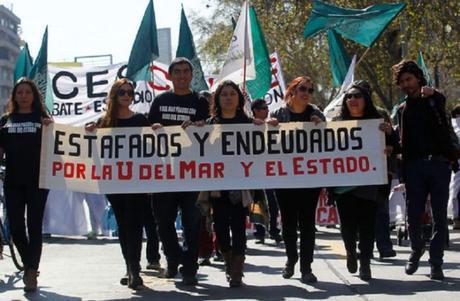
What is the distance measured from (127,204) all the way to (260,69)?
14.8ft

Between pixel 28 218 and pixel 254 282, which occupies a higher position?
pixel 28 218

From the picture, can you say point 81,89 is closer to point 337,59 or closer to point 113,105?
point 337,59

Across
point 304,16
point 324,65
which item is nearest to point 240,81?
point 304,16

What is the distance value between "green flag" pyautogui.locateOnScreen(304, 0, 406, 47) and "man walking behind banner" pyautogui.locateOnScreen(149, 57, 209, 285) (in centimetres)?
307

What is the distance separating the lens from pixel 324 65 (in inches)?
1563

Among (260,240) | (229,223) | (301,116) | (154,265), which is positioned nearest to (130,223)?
(229,223)

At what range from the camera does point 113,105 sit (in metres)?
7.62

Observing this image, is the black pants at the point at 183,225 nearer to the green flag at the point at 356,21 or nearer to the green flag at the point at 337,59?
the green flag at the point at 356,21

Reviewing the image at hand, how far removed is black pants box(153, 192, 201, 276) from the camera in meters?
7.46

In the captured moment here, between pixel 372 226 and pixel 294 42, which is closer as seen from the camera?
pixel 372 226

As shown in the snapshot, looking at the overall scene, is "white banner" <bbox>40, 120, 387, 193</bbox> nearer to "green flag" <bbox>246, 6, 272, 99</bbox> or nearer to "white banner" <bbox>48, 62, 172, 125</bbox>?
"green flag" <bbox>246, 6, 272, 99</bbox>

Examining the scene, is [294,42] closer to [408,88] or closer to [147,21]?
[147,21]

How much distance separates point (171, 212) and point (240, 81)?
3780 mm

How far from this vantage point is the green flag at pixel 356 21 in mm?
10156
